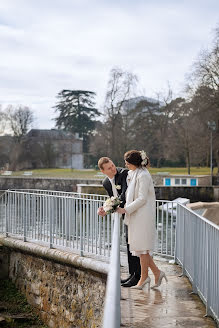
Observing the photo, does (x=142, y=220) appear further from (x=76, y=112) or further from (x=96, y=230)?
(x=76, y=112)

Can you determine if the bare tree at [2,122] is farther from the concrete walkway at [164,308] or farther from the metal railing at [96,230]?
the concrete walkway at [164,308]

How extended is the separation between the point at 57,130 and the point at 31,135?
4.72m

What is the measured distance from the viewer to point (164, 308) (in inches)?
234

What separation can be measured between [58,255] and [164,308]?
422cm

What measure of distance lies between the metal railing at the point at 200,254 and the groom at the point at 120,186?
753mm

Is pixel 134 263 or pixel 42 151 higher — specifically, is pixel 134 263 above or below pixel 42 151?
below

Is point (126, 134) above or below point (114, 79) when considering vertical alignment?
below

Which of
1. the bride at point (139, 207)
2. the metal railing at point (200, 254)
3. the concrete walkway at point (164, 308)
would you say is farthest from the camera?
the bride at point (139, 207)

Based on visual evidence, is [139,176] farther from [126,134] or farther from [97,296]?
[126,134]

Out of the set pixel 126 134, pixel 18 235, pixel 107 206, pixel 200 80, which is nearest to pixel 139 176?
pixel 107 206

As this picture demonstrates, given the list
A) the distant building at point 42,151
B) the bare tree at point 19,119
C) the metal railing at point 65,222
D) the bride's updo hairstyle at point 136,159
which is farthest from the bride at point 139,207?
the bare tree at point 19,119

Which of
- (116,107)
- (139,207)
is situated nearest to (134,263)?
(139,207)

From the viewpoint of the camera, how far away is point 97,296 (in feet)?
27.5

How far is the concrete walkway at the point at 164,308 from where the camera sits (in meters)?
5.41
